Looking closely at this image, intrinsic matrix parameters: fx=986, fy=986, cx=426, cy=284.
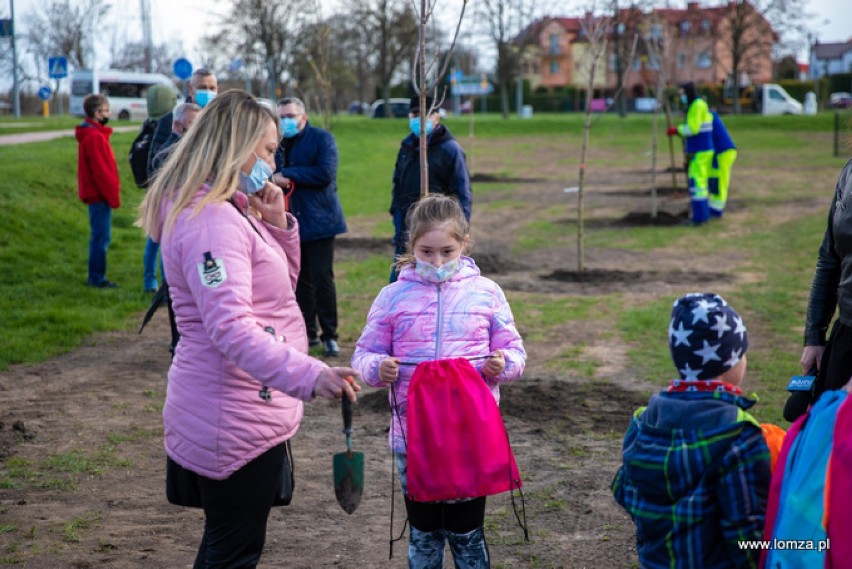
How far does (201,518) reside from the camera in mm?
4957

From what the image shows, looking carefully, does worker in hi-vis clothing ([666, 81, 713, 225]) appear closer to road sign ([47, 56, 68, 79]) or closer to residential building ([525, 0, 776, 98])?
residential building ([525, 0, 776, 98])

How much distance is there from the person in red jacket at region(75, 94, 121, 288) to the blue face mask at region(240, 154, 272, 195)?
27.7 ft

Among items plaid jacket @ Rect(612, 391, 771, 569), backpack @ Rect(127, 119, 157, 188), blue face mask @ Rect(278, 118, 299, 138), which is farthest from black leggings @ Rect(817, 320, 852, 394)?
backpack @ Rect(127, 119, 157, 188)

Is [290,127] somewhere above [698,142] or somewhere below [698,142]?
above

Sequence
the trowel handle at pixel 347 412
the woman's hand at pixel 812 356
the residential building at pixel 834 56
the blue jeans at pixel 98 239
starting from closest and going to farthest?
the trowel handle at pixel 347 412 < the woman's hand at pixel 812 356 < the blue jeans at pixel 98 239 < the residential building at pixel 834 56

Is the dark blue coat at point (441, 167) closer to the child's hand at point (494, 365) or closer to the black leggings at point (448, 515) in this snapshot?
the child's hand at point (494, 365)

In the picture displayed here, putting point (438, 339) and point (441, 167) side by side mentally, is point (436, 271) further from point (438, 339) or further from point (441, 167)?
point (441, 167)

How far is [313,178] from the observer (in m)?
8.08

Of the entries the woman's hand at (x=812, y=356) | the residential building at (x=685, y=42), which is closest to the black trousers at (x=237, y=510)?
the woman's hand at (x=812, y=356)

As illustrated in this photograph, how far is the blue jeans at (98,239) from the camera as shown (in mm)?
11070

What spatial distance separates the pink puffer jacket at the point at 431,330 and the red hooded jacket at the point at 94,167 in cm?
814

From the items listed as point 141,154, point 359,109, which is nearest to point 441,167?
point 141,154

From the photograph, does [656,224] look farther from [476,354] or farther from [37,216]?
[476,354]

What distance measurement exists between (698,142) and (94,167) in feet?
32.8
